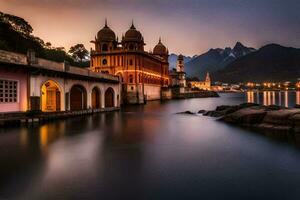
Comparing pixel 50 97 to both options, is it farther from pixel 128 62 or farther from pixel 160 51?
pixel 160 51

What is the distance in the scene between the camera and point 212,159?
1408cm

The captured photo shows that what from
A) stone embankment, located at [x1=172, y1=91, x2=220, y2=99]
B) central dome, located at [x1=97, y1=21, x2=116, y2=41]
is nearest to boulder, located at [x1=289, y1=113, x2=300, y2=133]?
central dome, located at [x1=97, y1=21, x2=116, y2=41]

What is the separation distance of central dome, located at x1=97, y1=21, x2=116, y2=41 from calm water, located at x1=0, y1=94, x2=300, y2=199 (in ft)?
206

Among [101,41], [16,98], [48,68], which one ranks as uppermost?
[101,41]

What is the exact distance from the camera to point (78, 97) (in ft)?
133

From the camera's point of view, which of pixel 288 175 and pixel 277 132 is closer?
pixel 288 175

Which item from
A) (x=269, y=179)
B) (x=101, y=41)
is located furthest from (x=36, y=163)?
(x=101, y=41)

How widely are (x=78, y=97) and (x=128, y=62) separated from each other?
1390 inches

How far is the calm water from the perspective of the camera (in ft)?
31.1

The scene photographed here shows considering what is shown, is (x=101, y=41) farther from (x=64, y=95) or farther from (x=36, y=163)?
(x=36, y=163)

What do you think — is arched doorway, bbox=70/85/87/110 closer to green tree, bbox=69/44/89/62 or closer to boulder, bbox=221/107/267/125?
boulder, bbox=221/107/267/125

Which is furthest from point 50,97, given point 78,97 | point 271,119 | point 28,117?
point 271,119

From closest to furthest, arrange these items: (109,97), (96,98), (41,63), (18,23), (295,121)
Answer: (295,121) < (41,63) < (96,98) < (109,97) < (18,23)

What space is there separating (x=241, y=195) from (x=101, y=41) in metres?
76.0
